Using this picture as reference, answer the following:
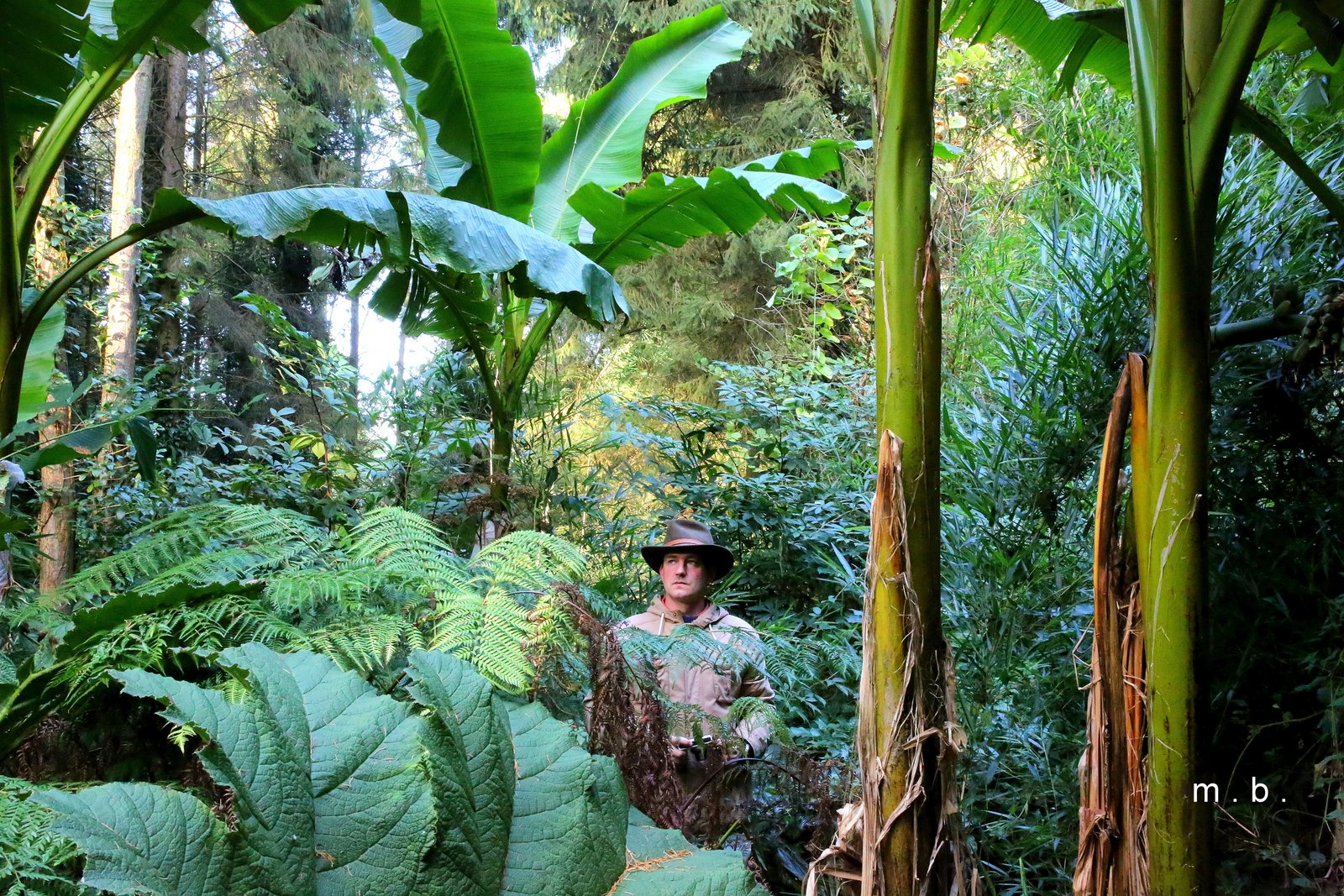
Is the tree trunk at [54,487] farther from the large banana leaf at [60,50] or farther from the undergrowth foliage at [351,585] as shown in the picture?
the undergrowth foliage at [351,585]

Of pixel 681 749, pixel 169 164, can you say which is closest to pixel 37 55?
pixel 681 749

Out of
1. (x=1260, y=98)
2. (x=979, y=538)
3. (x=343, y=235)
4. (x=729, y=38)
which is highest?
(x=729, y=38)

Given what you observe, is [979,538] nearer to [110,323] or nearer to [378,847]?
[378,847]

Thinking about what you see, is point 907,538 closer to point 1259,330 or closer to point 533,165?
point 1259,330

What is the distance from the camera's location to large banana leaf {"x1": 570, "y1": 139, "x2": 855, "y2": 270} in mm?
4328

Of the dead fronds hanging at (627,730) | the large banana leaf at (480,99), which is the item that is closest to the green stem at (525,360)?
the large banana leaf at (480,99)

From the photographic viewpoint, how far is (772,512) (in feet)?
18.0

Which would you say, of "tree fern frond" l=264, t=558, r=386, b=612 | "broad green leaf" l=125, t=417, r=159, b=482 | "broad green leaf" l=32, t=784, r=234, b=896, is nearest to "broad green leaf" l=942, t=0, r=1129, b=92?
"tree fern frond" l=264, t=558, r=386, b=612

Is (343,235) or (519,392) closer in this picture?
(343,235)

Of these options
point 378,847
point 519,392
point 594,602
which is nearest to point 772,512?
point 519,392

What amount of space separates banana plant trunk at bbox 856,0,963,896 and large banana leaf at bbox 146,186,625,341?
5.97 ft

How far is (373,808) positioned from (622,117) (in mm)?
4855

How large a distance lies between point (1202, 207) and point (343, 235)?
9.36ft

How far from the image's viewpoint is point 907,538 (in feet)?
4.68
